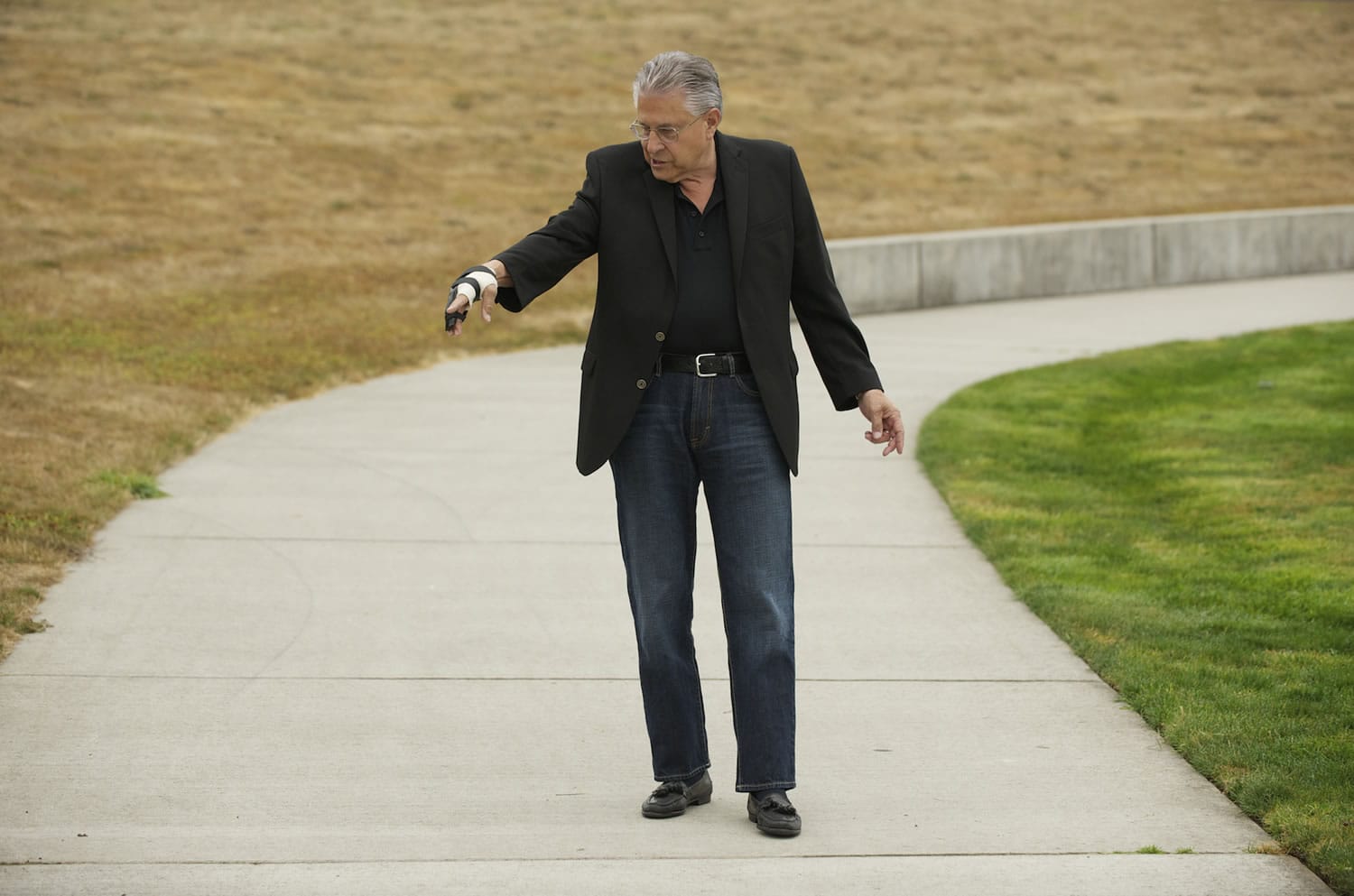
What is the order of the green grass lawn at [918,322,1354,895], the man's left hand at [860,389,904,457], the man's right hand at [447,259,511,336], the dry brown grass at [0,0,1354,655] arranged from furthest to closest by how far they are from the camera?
the dry brown grass at [0,0,1354,655], the green grass lawn at [918,322,1354,895], the man's left hand at [860,389,904,457], the man's right hand at [447,259,511,336]

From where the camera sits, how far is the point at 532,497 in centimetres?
809

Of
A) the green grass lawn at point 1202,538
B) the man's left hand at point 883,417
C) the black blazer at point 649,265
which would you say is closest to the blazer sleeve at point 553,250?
the black blazer at point 649,265

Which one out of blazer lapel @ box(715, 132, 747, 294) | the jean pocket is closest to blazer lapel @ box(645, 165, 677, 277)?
blazer lapel @ box(715, 132, 747, 294)

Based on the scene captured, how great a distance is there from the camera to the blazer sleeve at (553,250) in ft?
12.9

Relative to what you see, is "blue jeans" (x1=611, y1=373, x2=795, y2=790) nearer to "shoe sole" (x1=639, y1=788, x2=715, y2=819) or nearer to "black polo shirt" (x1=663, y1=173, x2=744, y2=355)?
"black polo shirt" (x1=663, y1=173, x2=744, y2=355)

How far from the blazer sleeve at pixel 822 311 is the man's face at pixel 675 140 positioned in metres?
0.27

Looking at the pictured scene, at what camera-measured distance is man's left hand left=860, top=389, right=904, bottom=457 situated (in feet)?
13.5

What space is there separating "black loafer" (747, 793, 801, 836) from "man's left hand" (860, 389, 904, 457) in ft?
2.85

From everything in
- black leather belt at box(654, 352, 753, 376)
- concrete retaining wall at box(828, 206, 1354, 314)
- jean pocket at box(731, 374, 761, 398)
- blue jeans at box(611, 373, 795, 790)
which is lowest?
concrete retaining wall at box(828, 206, 1354, 314)

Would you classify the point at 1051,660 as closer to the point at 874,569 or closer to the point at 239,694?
the point at 874,569

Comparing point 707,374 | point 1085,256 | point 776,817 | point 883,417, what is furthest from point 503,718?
point 1085,256

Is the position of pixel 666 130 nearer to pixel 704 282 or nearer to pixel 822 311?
pixel 704 282

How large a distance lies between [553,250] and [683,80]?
50 centimetres

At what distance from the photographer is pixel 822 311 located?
4180mm
